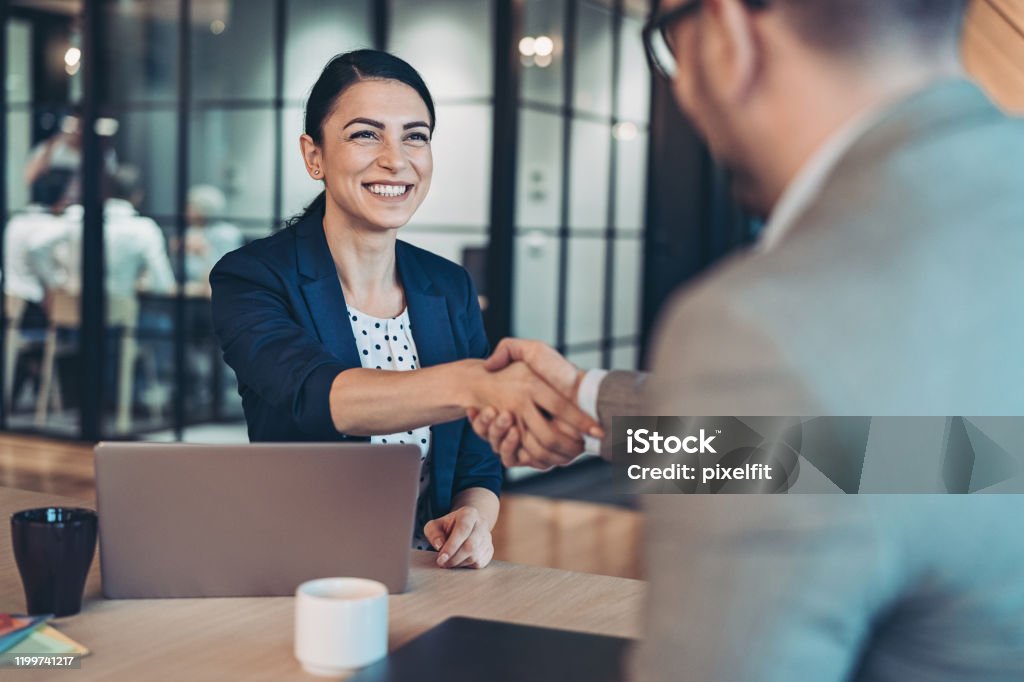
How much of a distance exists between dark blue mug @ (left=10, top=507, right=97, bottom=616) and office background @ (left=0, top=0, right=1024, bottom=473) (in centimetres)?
377

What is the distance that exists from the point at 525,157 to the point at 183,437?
2252mm

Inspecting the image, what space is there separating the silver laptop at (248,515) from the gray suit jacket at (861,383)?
22.8 inches

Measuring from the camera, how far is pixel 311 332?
1.78m

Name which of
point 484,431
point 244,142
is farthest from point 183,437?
point 484,431

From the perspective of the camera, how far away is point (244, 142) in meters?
5.46

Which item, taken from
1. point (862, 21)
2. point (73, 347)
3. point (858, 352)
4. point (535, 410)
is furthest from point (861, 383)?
point (73, 347)

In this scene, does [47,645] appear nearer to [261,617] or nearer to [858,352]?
[261,617]

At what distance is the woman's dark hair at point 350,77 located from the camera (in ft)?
6.14

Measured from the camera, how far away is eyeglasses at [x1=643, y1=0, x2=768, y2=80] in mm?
775

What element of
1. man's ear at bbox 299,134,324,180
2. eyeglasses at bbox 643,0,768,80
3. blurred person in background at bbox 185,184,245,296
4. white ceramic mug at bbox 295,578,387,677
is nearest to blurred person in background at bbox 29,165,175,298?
blurred person in background at bbox 185,184,245,296

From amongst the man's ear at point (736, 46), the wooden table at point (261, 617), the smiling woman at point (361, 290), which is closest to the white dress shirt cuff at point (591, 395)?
the wooden table at point (261, 617)

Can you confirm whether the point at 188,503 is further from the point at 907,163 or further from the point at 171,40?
the point at 171,40

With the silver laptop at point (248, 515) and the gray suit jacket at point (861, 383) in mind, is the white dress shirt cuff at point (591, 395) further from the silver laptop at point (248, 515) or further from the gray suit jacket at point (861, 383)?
the gray suit jacket at point (861, 383)

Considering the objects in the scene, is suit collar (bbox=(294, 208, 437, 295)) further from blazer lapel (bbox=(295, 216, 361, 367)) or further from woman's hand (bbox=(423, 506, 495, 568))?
woman's hand (bbox=(423, 506, 495, 568))
